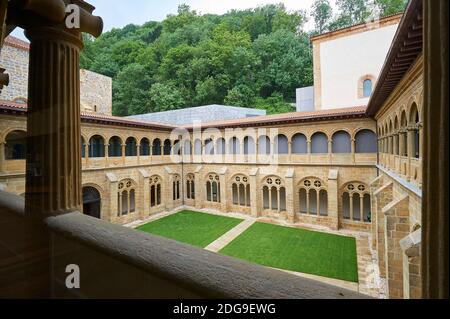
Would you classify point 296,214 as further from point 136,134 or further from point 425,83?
point 425,83

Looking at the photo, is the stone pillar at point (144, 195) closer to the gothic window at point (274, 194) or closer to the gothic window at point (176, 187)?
the gothic window at point (176, 187)

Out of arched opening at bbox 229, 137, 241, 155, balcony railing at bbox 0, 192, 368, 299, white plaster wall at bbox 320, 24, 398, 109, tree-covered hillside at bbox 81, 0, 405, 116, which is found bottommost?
balcony railing at bbox 0, 192, 368, 299

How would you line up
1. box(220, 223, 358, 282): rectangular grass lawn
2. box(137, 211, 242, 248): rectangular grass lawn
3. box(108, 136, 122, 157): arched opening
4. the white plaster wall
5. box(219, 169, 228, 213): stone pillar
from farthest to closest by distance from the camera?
the white plaster wall, box(219, 169, 228, 213): stone pillar, box(108, 136, 122, 157): arched opening, box(137, 211, 242, 248): rectangular grass lawn, box(220, 223, 358, 282): rectangular grass lawn

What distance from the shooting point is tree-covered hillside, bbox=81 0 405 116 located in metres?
29.9

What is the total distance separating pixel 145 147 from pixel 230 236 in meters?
8.38

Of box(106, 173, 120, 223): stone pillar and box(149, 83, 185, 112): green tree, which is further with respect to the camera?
box(149, 83, 185, 112): green tree

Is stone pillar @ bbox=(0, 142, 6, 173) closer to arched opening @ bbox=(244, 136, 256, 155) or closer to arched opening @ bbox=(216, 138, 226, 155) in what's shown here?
arched opening @ bbox=(216, 138, 226, 155)

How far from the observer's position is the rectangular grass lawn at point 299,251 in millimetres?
8672

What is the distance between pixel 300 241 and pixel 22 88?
19299 millimetres

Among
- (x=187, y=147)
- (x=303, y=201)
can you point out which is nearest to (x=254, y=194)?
(x=303, y=201)

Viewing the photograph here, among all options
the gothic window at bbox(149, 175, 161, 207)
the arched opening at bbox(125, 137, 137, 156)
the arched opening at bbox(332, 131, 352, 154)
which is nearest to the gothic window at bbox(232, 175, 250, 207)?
the gothic window at bbox(149, 175, 161, 207)

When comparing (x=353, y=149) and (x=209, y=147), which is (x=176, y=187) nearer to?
(x=209, y=147)

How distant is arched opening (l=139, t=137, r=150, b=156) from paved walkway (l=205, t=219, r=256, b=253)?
770 cm
